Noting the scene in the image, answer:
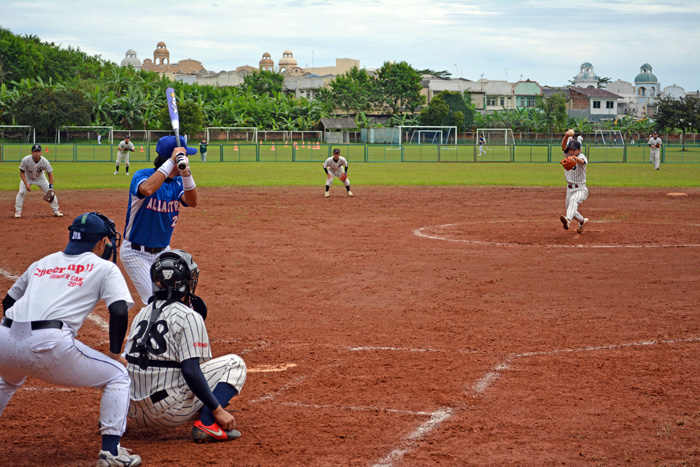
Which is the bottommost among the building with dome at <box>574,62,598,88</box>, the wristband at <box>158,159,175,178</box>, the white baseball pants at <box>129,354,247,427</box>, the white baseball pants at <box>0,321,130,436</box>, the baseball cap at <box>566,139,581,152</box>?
the white baseball pants at <box>129,354,247,427</box>

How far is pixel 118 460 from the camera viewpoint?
16.2 ft

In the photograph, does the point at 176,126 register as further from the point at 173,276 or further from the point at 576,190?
the point at 576,190

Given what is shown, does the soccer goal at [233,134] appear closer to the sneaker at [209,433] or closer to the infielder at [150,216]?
the infielder at [150,216]

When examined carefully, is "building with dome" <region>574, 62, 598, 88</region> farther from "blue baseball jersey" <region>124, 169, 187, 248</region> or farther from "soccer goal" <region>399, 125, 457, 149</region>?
"blue baseball jersey" <region>124, 169, 187, 248</region>

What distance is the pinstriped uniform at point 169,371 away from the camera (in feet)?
17.1

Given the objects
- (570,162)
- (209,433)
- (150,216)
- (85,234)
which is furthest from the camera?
(570,162)

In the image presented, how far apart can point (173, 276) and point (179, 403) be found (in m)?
0.97

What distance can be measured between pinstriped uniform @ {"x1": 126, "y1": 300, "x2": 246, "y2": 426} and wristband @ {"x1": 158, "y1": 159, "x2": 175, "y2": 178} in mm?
2324

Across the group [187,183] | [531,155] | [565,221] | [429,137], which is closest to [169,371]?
[187,183]

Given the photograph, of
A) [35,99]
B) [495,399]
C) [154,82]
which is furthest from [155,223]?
[154,82]

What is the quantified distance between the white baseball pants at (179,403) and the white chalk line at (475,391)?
1381 mm

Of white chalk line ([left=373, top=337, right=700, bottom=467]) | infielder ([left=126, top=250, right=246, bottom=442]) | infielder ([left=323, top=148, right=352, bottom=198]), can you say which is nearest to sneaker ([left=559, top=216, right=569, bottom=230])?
white chalk line ([left=373, top=337, right=700, bottom=467])

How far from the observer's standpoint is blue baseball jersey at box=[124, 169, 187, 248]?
770 cm

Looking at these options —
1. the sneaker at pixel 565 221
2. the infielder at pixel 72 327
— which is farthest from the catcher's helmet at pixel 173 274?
the sneaker at pixel 565 221
